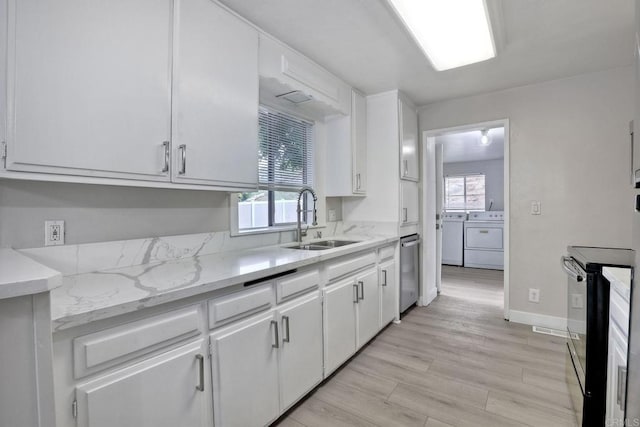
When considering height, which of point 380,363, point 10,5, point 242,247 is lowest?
point 380,363

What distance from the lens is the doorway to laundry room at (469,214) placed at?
3.68 meters

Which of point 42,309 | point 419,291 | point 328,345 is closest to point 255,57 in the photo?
point 42,309

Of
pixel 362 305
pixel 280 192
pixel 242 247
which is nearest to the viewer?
pixel 242 247

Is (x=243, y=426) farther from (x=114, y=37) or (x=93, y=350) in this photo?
(x=114, y=37)

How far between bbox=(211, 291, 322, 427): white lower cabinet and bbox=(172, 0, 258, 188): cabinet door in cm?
79

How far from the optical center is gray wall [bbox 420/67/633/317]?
8.75 ft

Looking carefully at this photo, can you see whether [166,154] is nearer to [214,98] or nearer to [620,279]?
[214,98]

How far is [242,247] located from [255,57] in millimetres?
1232

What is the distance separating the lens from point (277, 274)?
163 centimetres

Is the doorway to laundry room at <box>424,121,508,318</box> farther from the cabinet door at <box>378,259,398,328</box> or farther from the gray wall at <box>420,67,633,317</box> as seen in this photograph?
the cabinet door at <box>378,259,398,328</box>

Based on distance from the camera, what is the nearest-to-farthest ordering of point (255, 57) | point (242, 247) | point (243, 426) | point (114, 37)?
point (114, 37) → point (243, 426) → point (255, 57) → point (242, 247)

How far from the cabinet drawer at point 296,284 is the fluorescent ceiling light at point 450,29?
1553mm

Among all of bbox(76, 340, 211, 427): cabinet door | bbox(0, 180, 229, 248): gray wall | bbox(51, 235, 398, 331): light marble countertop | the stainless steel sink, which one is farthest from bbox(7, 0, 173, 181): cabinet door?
the stainless steel sink

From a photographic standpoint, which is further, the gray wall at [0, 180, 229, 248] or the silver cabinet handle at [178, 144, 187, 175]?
the silver cabinet handle at [178, 144, 187, 175]
